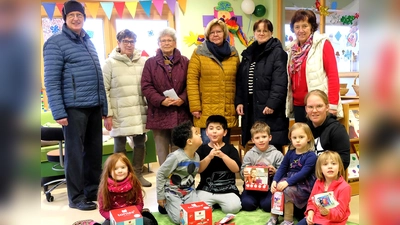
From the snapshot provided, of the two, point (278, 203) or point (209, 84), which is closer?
point (278, 203)

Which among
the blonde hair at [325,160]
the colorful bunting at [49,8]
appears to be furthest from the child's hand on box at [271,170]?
the colorful bunting at [49,8]

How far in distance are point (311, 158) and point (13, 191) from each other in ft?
6.87

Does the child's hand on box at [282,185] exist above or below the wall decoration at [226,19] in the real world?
below

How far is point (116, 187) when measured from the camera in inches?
85.4

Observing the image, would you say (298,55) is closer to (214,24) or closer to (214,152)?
(214,24)

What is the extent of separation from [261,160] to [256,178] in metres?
0.14

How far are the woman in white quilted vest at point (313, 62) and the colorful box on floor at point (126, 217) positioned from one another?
51.9 inches

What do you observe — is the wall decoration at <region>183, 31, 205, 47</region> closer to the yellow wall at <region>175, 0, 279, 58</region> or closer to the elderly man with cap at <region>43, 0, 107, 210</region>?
the yellow wall at <region>175, 0, 279, 58</region>

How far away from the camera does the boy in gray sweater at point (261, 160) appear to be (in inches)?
99.3

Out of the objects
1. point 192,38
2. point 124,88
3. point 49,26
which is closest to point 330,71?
point 124,88

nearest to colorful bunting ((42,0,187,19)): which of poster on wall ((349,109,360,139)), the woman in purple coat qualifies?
the woman in purple coat

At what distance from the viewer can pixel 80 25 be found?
8.23 feet

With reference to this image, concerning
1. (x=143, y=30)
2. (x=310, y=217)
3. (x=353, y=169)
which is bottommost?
(x=310, y=217)

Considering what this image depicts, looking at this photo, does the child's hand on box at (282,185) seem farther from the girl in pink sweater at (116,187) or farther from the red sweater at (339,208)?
the girl in pink sweater at (116,187)
